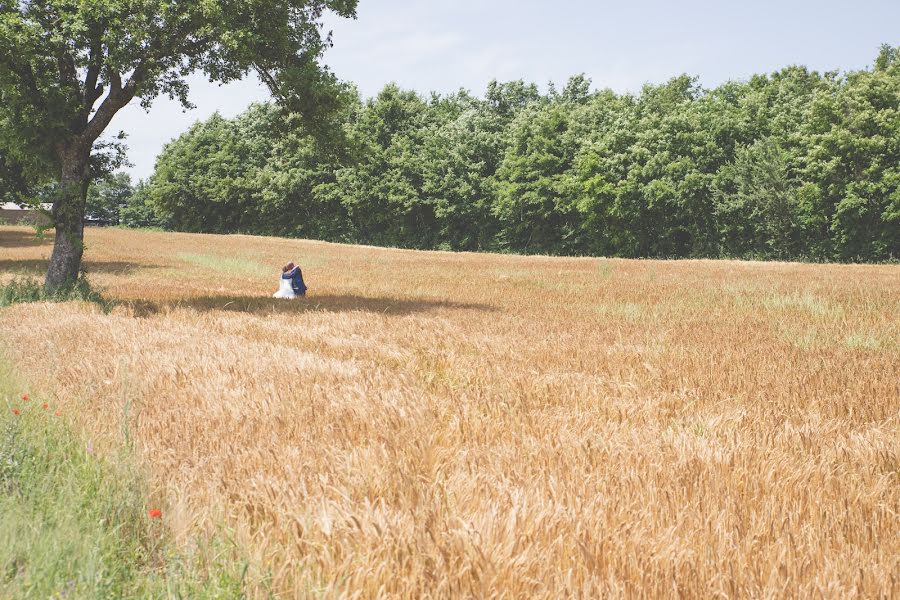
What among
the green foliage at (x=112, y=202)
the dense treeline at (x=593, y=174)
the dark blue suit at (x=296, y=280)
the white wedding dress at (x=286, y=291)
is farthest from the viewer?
the green foliage at (x=112, y=202)

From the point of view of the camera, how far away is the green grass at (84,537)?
2.21 meters

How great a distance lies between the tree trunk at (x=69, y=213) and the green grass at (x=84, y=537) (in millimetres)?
9943

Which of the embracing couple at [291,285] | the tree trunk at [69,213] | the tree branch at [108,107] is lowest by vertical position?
the embracing couple at [291,285]

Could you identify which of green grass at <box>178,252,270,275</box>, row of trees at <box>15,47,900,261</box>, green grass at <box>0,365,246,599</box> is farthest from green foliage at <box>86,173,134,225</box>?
green grass at <box>0,365,246,599</box>

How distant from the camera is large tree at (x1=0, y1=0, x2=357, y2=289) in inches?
428

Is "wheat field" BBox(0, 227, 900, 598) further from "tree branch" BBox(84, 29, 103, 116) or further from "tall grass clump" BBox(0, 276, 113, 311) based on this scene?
"tree branch" BBox(84, 29, 103, 116)

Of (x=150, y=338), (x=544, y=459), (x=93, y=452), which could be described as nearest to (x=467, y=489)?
(x=544, y=459)

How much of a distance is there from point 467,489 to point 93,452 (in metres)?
2.37

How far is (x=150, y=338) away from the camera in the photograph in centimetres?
779

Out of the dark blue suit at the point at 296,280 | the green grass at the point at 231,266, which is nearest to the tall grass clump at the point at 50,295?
the dark blue suit at the point at 296,280

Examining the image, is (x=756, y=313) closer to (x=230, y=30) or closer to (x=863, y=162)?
(x=230, y=30)

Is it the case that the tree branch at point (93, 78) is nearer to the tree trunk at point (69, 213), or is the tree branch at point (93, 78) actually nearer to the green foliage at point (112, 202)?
the tree trunk at point (69, 213)

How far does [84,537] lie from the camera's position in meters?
2.63

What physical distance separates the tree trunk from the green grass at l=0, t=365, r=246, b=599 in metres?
9.94
